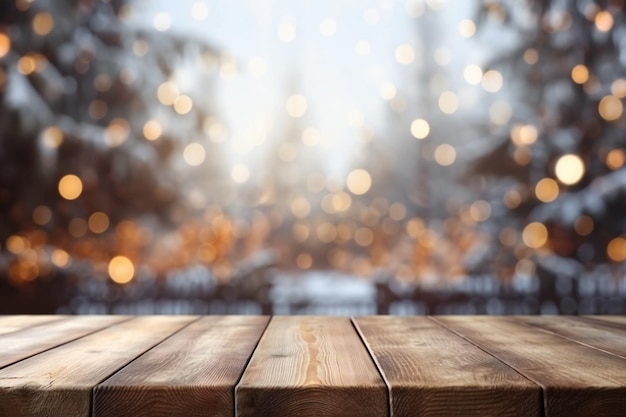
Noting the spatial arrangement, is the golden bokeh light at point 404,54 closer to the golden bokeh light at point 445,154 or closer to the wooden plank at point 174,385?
the golden bokeh light at point 445,154

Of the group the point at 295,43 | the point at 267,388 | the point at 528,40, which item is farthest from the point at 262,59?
the point at 267,388

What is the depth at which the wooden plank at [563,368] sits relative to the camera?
812mm

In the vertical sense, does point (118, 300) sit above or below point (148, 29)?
below

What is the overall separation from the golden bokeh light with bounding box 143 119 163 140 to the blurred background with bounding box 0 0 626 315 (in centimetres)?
2

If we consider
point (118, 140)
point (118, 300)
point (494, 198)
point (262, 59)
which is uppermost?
point (262, 59)

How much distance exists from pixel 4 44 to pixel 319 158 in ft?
7.55

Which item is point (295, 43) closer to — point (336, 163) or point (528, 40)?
point (336, 163)

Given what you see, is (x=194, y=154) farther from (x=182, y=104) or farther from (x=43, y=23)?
(x=43, y=23)

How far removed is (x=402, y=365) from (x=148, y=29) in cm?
441

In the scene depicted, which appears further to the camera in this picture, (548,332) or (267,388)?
(548,332)

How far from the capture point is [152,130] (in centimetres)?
484

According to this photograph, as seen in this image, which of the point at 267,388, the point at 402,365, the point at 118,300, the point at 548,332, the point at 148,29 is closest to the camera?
the point at 267,388

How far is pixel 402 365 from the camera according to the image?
942mm

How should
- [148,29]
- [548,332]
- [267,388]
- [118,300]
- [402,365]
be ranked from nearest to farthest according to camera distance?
[267,388] < [402,365] < [548,332] < [118,300] < [148,29]
